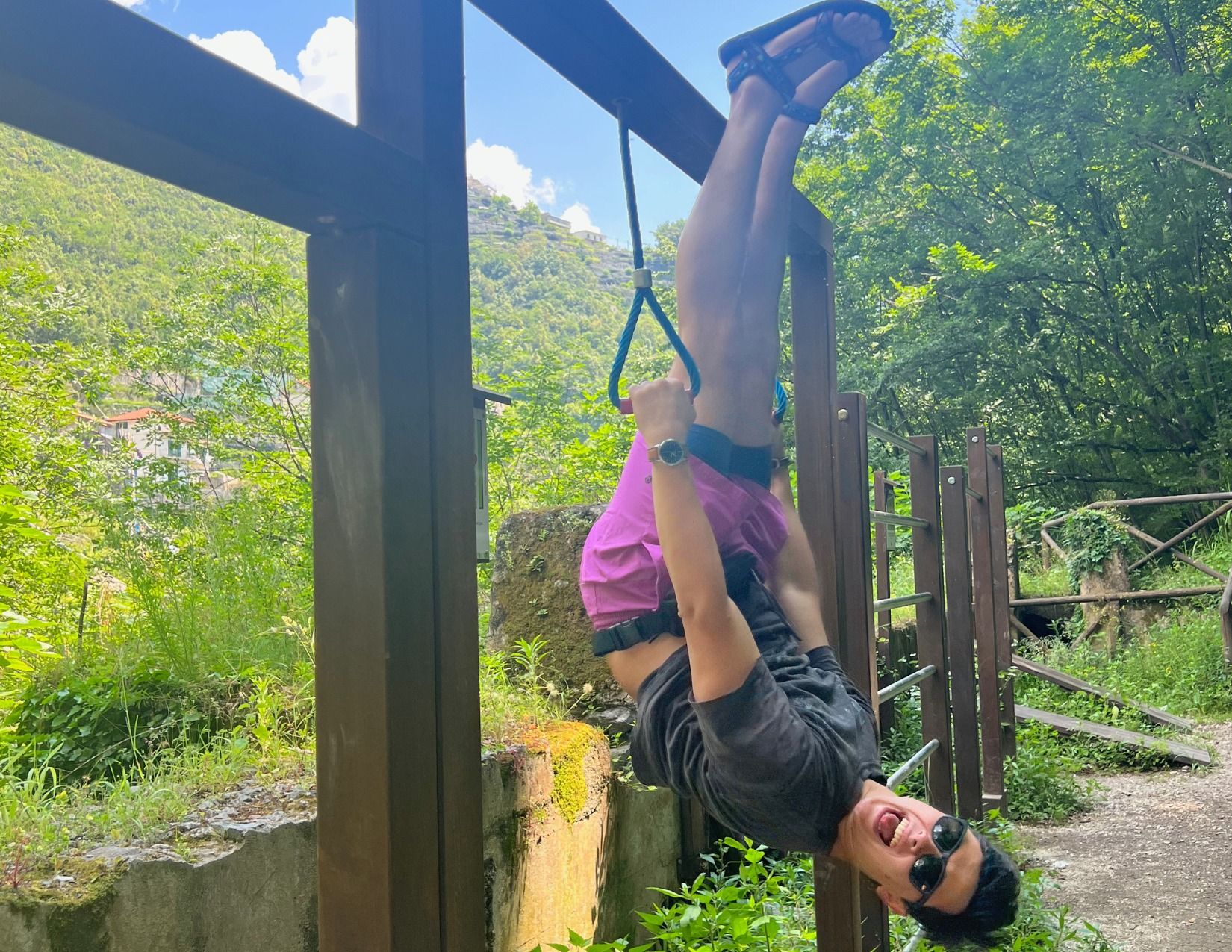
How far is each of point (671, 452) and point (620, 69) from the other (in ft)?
1.87

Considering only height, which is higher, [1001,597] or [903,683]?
[1001,597]

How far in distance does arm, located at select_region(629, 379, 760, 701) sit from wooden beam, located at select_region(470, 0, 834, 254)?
434mm

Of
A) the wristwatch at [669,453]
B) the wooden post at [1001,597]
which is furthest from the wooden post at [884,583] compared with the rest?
the wristwatch at [669,453]

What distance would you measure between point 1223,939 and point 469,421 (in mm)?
3393

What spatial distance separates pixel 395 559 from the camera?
79cm

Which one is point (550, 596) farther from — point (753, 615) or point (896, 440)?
point (753, 615)

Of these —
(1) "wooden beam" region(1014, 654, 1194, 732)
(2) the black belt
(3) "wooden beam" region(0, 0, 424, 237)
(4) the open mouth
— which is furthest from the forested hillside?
(1) "wooden beam" region(1014, 654, 1194, 732)

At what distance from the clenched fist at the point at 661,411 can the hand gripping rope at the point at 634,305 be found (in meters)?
0.02

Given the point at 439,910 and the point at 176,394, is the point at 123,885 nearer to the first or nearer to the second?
the point at 439,910

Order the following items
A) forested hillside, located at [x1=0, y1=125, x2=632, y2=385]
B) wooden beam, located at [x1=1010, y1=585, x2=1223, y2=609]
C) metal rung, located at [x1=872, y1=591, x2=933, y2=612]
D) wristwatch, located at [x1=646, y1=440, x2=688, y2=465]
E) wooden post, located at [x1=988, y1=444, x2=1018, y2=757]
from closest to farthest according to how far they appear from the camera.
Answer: wristwatch, located at [x1=646, y1=440, x2=688, y2=465]
metal rung, located at [x1=872, y1=591, x2=933, y2=612]
wooden post, located at [x1=988, y1=444, x2=1018, y2=757]
forested hillside, located at [x1=0, y1=125, x2=632, y2=385]
wooden beam, located at [x1=1010, y1=585, x2=1223, y2=609]

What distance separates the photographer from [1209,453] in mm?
12188

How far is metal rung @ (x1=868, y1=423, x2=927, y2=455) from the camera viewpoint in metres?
2.81

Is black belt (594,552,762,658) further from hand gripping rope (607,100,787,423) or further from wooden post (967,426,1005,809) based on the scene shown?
wooden post (967,426,1005,809)

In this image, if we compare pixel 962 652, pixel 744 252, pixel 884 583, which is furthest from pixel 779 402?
pixel 884 583
